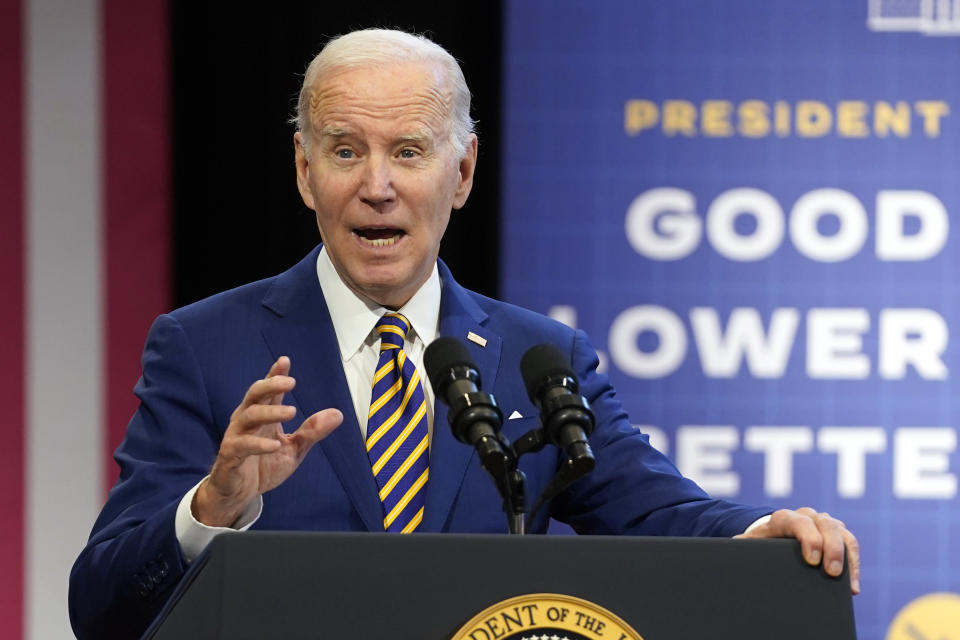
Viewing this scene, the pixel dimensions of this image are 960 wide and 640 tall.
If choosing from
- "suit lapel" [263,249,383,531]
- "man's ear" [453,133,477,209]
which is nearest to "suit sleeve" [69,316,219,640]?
"suit lapel" [263,249,383,531]

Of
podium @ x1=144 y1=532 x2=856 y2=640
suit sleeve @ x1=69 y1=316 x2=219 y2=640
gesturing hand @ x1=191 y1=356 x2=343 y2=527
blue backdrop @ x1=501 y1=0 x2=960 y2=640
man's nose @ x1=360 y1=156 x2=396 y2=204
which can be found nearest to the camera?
podium @ x1=144 y1=532 x2=856 y2=640

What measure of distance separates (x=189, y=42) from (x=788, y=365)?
178cm

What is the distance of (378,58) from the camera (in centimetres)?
200

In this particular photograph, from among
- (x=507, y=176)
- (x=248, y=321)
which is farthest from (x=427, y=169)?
(x=507, y=176)

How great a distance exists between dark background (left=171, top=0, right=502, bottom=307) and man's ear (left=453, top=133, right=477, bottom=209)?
1432 mm

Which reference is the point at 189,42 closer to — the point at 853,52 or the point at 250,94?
the point at 250,94

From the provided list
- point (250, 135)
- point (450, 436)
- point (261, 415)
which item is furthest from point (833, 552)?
point (250, 135)

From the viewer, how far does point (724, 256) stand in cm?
354

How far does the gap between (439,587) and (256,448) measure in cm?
24

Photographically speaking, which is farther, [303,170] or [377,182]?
[303,170]

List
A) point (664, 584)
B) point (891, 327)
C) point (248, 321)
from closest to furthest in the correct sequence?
point (664, 584) < point (248, 321) < point (891, 327)

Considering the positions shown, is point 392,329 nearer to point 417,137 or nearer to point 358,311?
point 358,311

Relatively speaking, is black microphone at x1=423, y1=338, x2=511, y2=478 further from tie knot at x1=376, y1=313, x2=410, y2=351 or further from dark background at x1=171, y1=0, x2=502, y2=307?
dark background at x1=171, y1=0, x2=502, y2=307

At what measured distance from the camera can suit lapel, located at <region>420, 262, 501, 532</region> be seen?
1.87 meters
